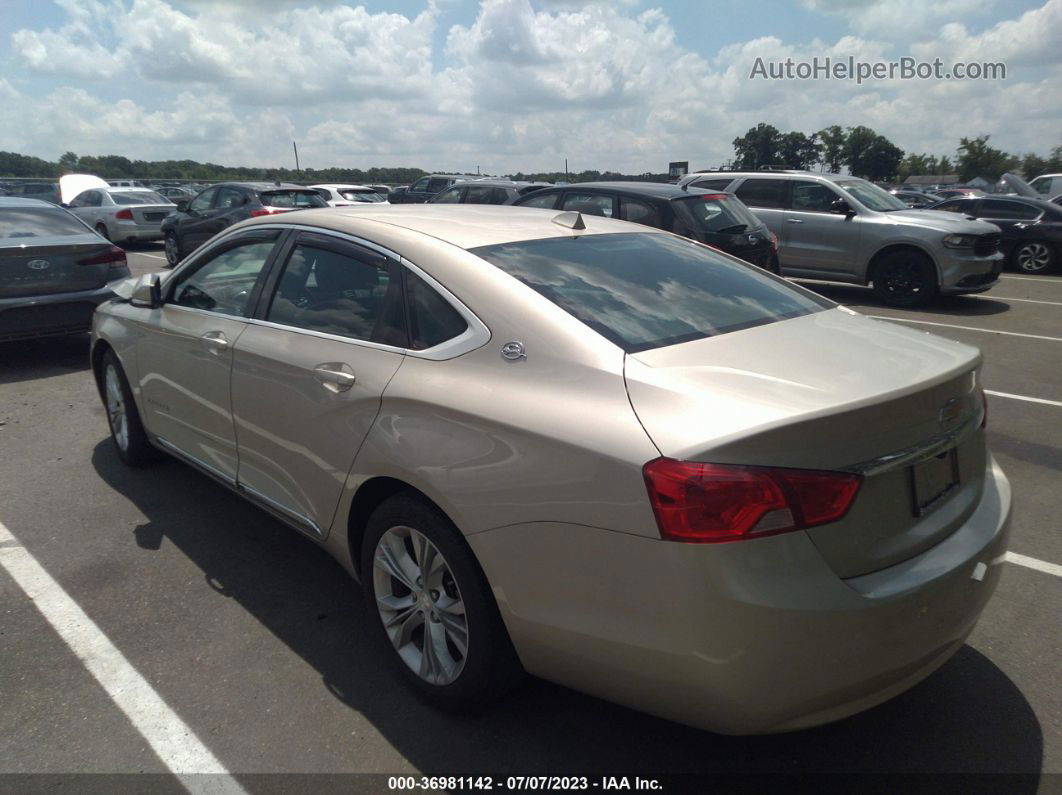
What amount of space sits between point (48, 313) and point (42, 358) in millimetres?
1073

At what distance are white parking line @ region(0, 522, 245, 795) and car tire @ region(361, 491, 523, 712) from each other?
2.21 ft

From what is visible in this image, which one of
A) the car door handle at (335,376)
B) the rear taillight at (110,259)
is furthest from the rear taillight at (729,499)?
the rear taillight at (110,259)

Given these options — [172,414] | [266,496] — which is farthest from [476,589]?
[172,414]

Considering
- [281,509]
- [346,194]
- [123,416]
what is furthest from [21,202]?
[346,194]

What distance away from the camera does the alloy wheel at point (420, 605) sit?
256 centimetres

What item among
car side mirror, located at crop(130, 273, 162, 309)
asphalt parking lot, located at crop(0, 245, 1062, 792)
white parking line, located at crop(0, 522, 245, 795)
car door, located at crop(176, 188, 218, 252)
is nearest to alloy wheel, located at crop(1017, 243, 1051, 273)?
asphalt parking lot, located at crop(0, 245, 1062, 792)

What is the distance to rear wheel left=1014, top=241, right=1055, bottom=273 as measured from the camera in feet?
48.1

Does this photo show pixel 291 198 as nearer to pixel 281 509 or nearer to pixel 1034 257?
pixel 281 509

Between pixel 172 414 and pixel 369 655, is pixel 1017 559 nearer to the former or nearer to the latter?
pixel 369 655

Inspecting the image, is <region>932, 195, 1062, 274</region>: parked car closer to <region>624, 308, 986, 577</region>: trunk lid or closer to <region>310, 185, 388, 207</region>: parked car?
<region>310, 185, 388, 207</region>: parked car

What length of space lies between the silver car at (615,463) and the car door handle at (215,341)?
80mm

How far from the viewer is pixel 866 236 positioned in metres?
11.2

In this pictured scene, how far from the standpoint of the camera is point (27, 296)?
23.8 ft

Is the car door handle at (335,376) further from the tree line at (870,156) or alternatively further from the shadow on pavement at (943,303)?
the tree line at (870,156)
